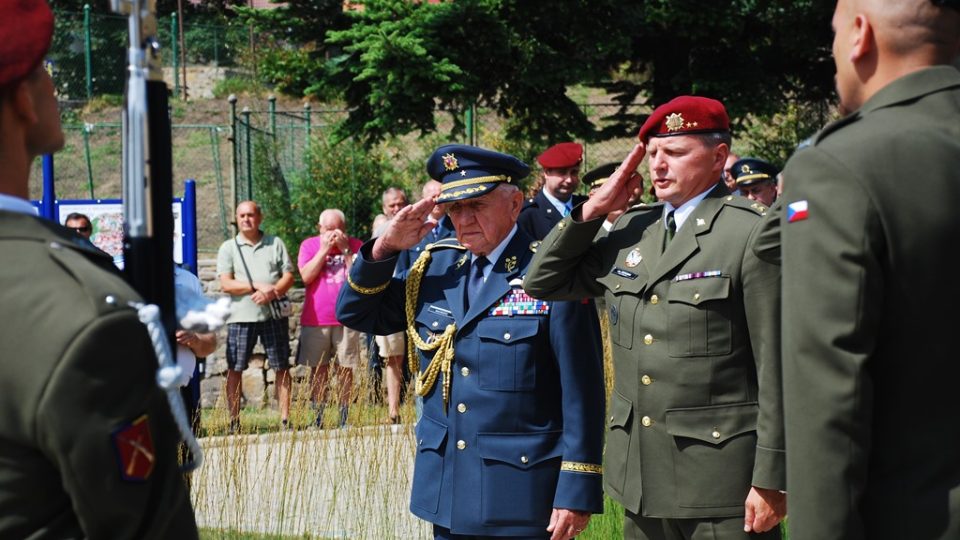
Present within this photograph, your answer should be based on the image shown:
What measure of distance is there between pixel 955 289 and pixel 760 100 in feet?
36.5

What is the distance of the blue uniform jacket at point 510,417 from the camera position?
12.3ft

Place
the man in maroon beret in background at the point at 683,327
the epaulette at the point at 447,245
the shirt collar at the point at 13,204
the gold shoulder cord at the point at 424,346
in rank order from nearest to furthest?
the shirt collar at the point at 13,204 → the man in maroon beret in background at the point at 683,327 → the gold shoulder cord at the point at 424,346 → the epaulette at the point at 447,245

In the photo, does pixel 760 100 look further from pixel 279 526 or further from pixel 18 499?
pixel 18 499

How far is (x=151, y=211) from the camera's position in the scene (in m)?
1.91

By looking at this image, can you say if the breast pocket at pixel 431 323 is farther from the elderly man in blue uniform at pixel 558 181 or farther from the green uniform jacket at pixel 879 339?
the elderly man in blue uniform at pixel 558 181

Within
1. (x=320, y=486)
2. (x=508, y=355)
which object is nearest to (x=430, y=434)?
(x=508, y=355)

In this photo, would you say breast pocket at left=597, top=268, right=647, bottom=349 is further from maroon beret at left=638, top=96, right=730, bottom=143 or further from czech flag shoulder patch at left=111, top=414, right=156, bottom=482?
czech flag shoulder patch at left=111, top=414, right=156, bottom=482

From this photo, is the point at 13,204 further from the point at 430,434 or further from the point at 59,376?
the point at 430,434

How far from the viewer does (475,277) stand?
4.12 metres

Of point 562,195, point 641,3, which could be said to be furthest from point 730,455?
point 641,3

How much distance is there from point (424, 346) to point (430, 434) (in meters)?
0.32

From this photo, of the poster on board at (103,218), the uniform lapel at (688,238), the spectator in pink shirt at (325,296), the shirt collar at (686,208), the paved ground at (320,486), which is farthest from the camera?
the spectator in pink shirt at (325,296)

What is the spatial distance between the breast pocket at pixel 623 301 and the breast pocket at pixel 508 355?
0.27 m

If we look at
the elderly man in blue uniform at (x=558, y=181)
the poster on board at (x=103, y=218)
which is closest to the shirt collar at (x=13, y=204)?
the elderly man in blue uniform at (x=558, y=181)
